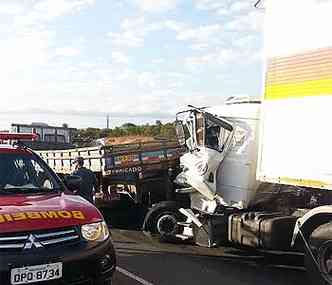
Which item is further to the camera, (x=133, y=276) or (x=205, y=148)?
(x=205, y=148)

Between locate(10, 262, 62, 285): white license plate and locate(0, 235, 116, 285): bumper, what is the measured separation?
0.03m

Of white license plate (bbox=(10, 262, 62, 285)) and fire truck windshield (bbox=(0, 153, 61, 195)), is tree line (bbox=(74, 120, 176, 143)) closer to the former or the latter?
fire truck windshield (bbox=(0, 153, 61, 195))

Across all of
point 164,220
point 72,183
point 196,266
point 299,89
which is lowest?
point 196,266

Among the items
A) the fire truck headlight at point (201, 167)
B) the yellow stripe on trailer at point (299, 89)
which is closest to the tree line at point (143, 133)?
the fire truck headlight at point (201, 167)

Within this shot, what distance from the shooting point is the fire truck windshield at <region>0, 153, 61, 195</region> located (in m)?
6.12

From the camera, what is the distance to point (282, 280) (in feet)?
24.5

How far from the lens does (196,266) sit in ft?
26.4

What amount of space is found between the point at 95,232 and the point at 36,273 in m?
0.75

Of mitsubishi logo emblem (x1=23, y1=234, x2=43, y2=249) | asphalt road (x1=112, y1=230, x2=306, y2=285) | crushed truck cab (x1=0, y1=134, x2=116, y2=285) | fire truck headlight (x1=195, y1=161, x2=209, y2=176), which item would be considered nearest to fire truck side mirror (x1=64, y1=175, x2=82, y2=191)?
crushed truck cab (x1=0, y1=134, x2=116, y2=285)

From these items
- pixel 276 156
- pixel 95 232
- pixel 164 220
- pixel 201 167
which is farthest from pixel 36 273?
pixel 164 220

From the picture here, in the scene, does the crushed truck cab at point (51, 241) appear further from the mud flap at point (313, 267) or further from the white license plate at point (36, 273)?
the mud flap at point (313, 267)

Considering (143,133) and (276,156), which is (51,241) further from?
(143,133)

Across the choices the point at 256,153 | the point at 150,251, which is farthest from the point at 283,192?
the point at 150,251

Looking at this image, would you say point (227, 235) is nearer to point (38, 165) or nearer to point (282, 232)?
point (282, 232)
